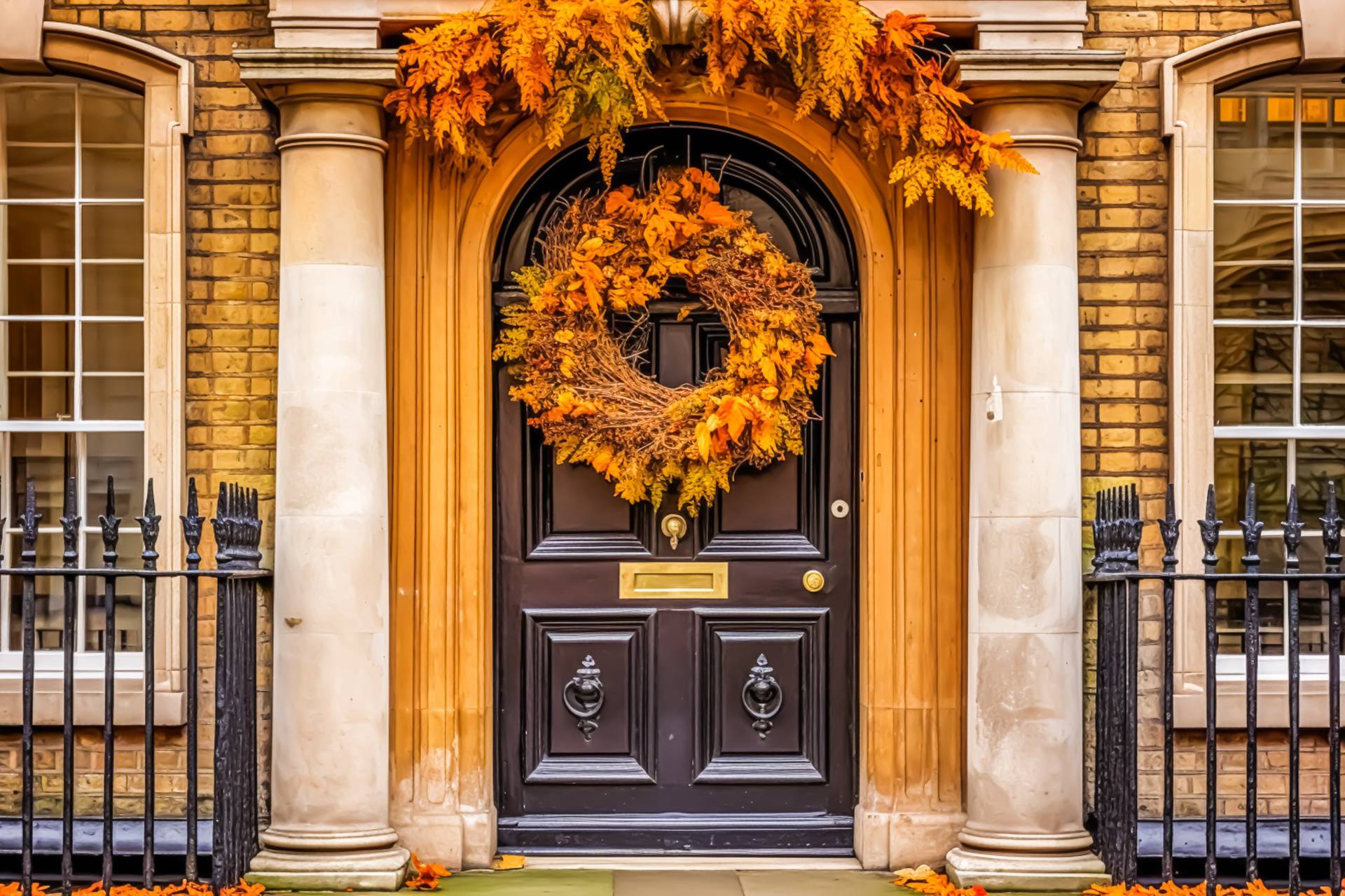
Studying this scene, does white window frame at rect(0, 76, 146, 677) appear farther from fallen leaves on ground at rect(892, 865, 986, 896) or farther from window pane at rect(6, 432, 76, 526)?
fallen leaves on ground at rect(892, 865, 986, 896)

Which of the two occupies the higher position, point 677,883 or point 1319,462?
point 1319,462

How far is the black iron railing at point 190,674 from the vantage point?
549 centimetres

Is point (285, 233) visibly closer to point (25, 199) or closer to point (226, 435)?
point (226, 435)

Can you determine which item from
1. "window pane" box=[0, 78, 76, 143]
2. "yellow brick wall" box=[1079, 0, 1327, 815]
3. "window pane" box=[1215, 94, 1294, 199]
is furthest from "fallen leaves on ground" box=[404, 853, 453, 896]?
"window pane" box=[1215, 94, 1294, 199]

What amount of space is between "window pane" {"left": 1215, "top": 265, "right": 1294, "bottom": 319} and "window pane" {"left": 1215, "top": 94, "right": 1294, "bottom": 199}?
12.8 inches

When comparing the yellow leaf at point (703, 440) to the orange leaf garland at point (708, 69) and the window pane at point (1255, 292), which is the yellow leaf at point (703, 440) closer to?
the orange leaf garland at point (708, 69)

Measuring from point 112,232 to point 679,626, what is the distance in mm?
3021

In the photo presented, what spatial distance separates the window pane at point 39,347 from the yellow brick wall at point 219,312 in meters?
0.63

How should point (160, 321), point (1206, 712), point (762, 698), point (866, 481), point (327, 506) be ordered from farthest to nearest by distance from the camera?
point (762, 698) < point (866, 481) < point (160, 321) < point (327, 506) < point (1206, 712)

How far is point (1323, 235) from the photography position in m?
6.75

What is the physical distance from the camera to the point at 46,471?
6777mm

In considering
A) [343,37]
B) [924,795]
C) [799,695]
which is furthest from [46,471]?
[924,795]

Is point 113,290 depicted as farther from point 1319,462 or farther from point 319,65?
point 1319,462

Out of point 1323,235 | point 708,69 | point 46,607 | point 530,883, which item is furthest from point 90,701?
point 1323,235
